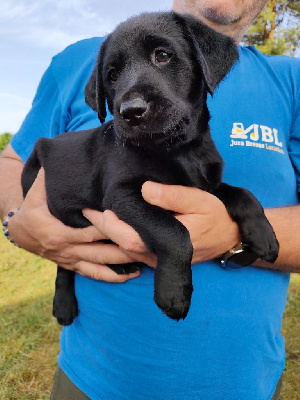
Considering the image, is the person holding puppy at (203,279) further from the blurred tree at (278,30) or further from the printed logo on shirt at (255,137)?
the blurred tree at (278,30)

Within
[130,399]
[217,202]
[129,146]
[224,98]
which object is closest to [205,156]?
[217,202]

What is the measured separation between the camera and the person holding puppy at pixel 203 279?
6.31ft

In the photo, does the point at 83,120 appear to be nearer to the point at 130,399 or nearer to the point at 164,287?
the point at 164,287

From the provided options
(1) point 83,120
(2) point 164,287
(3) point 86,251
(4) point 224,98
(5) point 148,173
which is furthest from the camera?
(1) point 83,120

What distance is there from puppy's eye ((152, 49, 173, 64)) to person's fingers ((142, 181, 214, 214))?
1.89 feet

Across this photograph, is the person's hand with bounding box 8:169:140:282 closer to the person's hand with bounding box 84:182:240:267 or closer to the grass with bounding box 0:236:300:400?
the person's hand with bounding box 84:182:240:267

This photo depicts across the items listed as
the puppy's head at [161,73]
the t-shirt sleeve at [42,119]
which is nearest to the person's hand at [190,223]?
the puppy's head at [161,73]

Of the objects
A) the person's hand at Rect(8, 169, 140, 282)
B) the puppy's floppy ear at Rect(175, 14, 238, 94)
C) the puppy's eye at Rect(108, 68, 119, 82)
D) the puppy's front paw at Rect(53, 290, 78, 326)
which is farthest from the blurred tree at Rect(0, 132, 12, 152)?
the puppy's floppy ear at Rect(175, 14, 238, 94)

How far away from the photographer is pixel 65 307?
7.95 ft

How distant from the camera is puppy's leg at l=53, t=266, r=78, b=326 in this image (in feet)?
7.84

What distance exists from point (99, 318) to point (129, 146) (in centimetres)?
85

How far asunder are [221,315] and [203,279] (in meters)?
0.18

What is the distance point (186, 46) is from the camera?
1.97 metres

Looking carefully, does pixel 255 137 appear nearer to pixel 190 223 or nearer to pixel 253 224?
pixel 253 224
